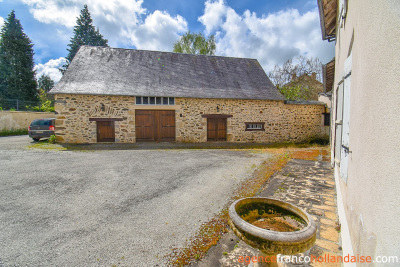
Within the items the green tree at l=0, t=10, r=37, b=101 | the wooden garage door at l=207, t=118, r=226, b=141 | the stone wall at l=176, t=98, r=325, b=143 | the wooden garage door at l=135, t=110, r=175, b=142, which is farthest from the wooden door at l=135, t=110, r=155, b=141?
the green tree at l=0, t=10, r=37, b=101

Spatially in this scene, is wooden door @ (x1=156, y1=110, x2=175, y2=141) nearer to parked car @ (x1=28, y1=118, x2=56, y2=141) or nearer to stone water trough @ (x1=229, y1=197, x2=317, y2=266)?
parked car @ (x1=28, y1=118, x2=56, y2=141)

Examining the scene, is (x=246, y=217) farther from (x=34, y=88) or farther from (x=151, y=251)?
(x=34, y=88)

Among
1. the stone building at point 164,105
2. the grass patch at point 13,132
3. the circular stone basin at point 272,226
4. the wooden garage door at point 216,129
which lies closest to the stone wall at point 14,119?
the grass patch at point 13,132

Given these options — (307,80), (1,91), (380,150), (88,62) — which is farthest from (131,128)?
(1,91)

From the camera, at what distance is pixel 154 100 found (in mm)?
11188

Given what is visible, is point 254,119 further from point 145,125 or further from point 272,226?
point 272,226

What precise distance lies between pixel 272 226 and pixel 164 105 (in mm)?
9865

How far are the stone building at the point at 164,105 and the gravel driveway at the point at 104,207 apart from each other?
4470 millimetres

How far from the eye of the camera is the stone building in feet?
34.6

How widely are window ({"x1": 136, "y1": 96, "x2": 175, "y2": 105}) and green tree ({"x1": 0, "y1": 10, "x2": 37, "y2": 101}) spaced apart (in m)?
19.5

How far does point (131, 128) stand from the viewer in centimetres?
1105

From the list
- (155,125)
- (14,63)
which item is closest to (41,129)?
(155,125)

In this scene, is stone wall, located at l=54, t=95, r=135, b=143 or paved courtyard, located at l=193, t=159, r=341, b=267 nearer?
paved courtyard, located at l=193, t=159, r=341, b=267

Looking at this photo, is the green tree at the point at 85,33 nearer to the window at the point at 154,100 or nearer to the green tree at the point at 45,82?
the green tree at the point at 45,82
